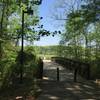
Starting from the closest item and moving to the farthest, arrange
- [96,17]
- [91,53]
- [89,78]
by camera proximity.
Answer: [89,78] < [96,17] < [91,53]

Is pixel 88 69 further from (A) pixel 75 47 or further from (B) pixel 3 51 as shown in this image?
(A) pixel 75 47

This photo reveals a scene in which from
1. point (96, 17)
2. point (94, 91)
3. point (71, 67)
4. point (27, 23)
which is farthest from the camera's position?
point (27, 23)

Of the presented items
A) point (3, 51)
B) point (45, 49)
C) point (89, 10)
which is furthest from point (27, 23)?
point (45, 49)

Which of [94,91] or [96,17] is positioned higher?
[96,17]

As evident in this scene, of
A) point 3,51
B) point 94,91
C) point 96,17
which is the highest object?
point 96,17

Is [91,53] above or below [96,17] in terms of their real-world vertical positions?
below

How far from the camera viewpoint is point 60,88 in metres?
16.8

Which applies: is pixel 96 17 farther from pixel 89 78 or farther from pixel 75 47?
pixel 75 47

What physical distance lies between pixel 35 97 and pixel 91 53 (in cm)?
3863

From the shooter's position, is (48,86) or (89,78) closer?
(48,86)

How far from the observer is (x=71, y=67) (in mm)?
30984

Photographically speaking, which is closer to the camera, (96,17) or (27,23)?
(96,17)

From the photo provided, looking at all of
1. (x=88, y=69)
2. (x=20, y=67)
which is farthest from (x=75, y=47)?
(x=20, y=67)

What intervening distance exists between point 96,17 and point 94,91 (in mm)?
12125
